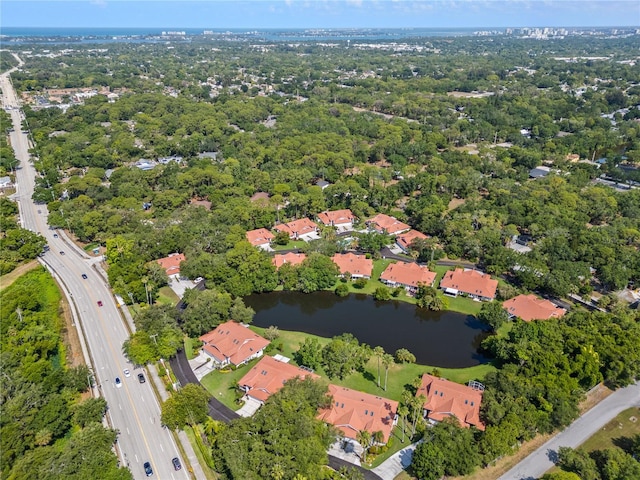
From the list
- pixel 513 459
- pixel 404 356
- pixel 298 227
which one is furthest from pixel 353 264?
pixel 513 459

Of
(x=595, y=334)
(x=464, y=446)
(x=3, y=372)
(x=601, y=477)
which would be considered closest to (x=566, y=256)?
(x=595, y=334)

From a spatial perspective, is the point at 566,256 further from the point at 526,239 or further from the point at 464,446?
the point at 464,446

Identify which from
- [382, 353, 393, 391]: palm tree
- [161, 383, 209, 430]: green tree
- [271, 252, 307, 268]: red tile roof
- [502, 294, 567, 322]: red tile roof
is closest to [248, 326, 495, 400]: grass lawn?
[382, 353, 393, 391]: palm tree

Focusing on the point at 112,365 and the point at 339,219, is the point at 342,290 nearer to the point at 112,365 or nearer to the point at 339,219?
the point at 339,219

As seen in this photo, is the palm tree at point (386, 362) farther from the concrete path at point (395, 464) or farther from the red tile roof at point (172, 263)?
the red tile roof at point (172, 263)

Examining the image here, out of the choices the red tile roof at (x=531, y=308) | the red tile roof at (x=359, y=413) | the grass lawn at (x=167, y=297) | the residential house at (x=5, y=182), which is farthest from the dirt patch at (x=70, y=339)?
the residential house at (x=5, y=182)

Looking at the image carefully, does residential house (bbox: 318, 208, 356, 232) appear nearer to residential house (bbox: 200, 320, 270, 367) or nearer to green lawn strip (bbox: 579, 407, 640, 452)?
residential house (bbox: 200, 320, 270, 367)
